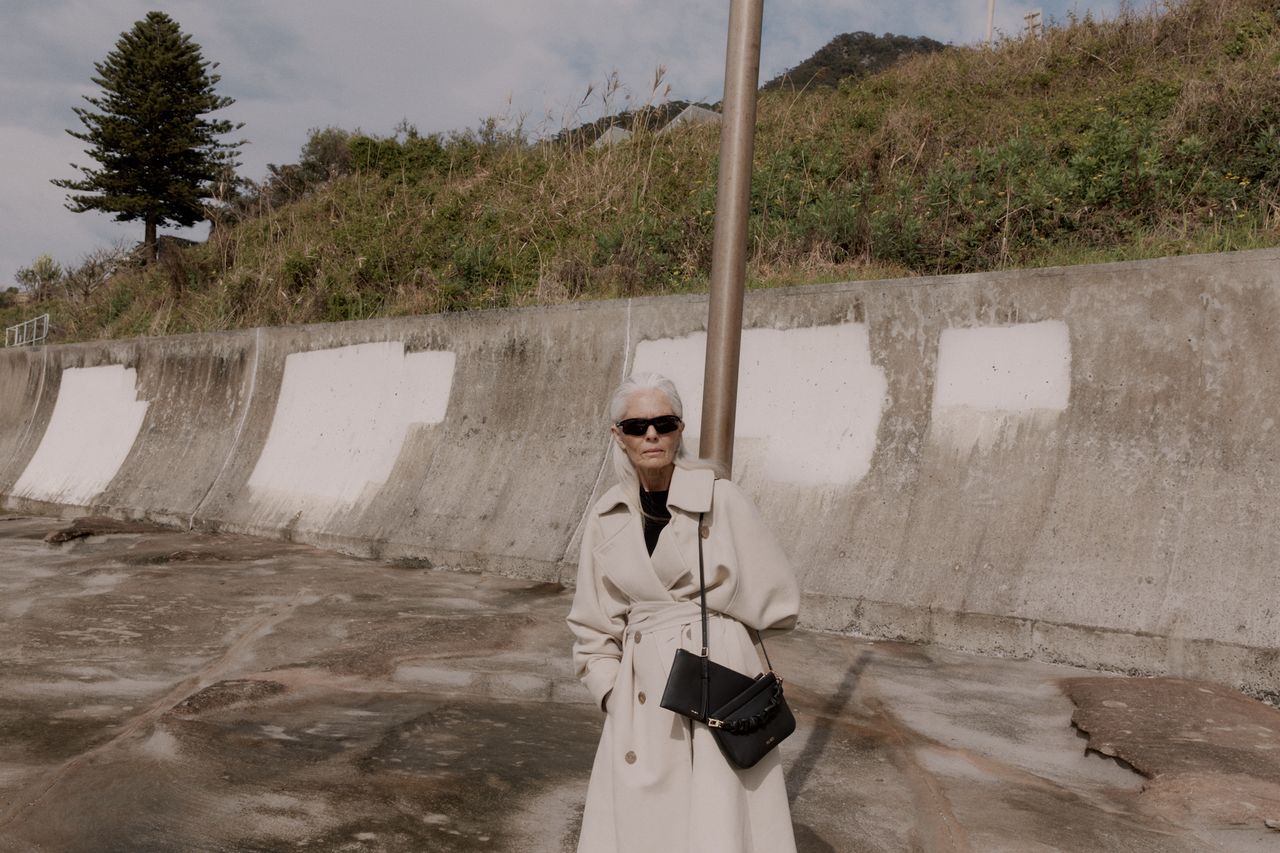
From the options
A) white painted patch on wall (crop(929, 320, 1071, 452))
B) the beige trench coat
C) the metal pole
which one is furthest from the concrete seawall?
the beige trench coat

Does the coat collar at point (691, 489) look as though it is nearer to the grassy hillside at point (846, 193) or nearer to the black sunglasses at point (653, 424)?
the black sunglasses at point (653, 424)

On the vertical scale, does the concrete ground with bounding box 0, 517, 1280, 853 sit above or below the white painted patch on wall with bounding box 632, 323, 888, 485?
below

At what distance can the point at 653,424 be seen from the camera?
276cm

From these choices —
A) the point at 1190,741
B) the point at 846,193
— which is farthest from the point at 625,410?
the point at 846,193

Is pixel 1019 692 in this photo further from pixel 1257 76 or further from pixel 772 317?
pixel 1257 76

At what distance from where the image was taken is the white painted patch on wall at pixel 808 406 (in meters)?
7.63

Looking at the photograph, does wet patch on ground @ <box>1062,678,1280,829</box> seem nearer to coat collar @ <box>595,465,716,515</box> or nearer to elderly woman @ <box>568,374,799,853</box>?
elderly woman @ <box>568,374,799,853</box>

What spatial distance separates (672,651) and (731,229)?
5.52 ft

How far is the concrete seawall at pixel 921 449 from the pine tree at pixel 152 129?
35396 mm

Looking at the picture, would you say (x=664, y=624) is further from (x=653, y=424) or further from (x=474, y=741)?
(x=474, y=741)

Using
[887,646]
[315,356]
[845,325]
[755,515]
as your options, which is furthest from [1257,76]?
[755,515]

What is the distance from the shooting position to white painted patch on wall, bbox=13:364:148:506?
44.4 feet

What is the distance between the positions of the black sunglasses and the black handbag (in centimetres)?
56

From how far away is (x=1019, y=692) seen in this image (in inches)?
221
